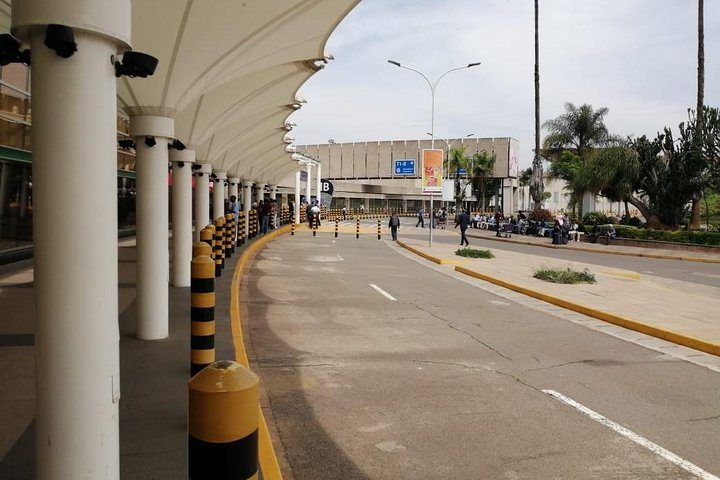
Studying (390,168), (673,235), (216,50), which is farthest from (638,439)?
(390,168)

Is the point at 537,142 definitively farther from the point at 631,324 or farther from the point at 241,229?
the point at 631,324

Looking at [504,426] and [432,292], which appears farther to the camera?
[432,292]

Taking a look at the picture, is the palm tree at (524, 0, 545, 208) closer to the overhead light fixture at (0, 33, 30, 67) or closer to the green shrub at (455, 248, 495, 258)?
the green shrub at (455, 248, 495, 258)

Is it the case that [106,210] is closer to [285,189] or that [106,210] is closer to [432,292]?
[432,292]

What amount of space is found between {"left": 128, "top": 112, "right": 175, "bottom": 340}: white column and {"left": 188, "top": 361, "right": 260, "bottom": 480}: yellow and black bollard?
16.2ft

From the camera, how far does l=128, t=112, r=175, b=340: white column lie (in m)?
6.80

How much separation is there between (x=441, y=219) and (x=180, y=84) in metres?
48.9

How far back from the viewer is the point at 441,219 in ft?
180

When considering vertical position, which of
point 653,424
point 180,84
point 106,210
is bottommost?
point 653,424

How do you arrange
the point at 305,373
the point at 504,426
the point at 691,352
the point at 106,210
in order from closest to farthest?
the point at 106,210 < the point at 504,426 < the point at 305,373 < the point at 691,352

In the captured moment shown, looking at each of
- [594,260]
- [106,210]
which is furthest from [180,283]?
[594,260]

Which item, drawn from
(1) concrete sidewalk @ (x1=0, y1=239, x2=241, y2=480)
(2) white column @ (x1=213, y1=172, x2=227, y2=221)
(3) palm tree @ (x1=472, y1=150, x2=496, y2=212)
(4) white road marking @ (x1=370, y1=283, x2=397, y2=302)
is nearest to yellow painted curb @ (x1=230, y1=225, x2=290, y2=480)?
(1) concrete sidewalk @ (x1=0, y1=239, x2=241, y2=480)

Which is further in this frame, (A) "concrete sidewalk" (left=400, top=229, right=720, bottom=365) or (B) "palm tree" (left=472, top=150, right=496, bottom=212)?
(B) "palm tree" (left=472, top=150, right=496, bottom=212)

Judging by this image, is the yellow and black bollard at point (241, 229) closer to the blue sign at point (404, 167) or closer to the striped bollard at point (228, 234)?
the striped bollard at point (228, 234)
